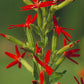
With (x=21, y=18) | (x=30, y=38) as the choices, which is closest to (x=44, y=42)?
(x=30, y=38)

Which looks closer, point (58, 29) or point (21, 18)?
point (58, 29)

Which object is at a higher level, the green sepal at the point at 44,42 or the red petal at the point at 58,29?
the red petal at the point at 58,29

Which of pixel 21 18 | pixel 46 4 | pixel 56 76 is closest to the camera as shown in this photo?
pixel 46 4

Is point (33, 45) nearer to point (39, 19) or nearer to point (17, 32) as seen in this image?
point (39, 19)

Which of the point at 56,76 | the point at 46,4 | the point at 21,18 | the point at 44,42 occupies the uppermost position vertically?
the point at 46,4

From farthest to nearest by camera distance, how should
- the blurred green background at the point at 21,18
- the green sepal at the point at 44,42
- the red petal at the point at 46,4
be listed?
the blurred green background at the point at 21,18 < the green sepal at the point at 44,42 < the red petal at the point at 46,4

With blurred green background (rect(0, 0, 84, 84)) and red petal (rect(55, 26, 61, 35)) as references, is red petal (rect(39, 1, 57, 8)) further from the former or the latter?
blurred green background (rect(0, 0, 84, 84))

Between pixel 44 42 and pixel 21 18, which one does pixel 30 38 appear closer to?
pixel 44 42

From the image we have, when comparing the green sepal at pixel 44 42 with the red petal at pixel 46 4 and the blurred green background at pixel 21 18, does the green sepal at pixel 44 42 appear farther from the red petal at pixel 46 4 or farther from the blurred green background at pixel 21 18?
the blurred green background at pixel 21 18

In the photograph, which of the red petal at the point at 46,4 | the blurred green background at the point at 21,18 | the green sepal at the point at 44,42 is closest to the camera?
the red petal at the point at 46,4

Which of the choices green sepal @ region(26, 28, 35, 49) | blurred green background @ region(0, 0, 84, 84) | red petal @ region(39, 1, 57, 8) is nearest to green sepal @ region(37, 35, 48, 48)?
green sepal @ region(26, 28, 35, 49)

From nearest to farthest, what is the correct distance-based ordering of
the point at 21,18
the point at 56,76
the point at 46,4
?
the point at 46,4 < the point at 56,76 < the point at 21,18

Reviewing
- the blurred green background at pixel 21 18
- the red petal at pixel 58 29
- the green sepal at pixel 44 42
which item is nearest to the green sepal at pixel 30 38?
the green sepal at pixel 44 42
